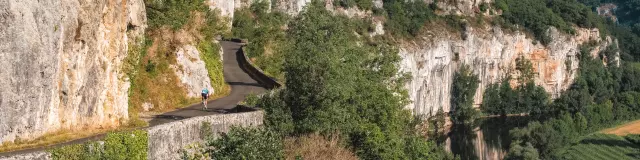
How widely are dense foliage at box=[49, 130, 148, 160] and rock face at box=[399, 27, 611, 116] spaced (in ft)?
343

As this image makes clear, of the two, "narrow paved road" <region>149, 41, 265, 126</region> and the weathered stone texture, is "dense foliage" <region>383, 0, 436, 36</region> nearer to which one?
"narrow paved road" <region>149, 41, 265, 126</region>

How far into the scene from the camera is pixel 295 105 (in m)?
32.8

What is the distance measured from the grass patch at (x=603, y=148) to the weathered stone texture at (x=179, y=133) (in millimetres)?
79323

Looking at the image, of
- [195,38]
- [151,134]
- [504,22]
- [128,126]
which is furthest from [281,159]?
[504,22]

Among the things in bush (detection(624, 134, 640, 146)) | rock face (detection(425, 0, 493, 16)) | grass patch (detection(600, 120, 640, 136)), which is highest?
rock face (detection(425, 0, 493, 16))

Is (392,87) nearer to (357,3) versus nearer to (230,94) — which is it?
(230,94)

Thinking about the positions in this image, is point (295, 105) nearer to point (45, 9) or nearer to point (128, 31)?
point (128, 31)

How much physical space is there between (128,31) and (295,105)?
7.55 metres

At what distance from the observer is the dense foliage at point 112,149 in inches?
685

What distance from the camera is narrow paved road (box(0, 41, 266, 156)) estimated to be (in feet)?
87.2

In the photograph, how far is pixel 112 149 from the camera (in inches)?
739

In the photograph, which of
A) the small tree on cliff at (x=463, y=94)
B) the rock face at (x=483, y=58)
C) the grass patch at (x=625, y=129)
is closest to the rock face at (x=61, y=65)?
the rock face at (x=483, y=58)

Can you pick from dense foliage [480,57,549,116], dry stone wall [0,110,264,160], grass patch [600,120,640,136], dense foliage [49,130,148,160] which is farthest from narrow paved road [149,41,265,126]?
dense foliage [480,57,549,116]

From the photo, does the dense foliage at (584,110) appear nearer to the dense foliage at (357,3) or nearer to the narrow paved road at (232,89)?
the dense foliage at (357,3)
